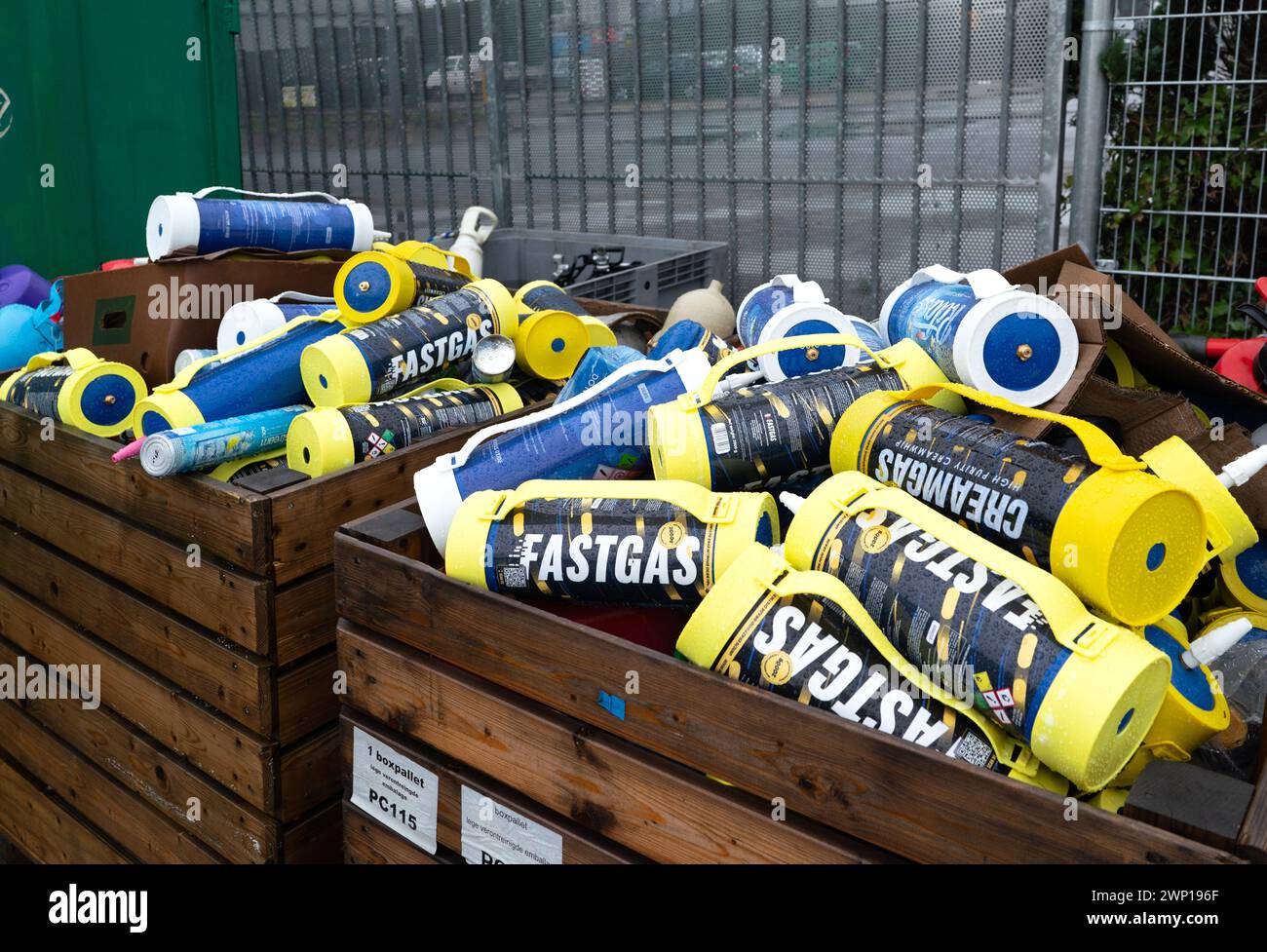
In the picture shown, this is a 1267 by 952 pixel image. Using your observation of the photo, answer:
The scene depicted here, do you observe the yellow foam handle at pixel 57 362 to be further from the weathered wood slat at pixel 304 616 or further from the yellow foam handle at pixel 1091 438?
the yellow foam handle at pixel 1091 438

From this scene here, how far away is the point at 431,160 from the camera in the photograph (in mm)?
4293

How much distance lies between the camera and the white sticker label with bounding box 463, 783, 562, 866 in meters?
1.55

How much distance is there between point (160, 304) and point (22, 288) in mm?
1137

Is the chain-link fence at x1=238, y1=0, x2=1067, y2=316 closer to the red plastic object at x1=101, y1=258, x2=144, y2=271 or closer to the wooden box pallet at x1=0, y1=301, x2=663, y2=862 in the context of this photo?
the red plastic object at x1=101, y1=258, x2=144, y2=271

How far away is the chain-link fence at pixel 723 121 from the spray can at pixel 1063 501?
1.77 metres

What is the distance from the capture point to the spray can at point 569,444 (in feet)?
5.74

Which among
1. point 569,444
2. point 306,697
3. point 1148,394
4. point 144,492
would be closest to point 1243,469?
point 1148,394

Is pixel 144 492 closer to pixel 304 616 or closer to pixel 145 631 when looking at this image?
pixel 145 631

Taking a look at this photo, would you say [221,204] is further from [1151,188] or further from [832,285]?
[1151,188]

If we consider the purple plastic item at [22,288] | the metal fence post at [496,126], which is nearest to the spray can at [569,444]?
the purple plastic item at [22,288]

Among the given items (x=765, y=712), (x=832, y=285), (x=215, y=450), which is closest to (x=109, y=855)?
(x=215, y=450)

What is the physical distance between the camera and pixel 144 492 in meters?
2.15

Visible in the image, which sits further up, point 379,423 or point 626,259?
point 626,259
